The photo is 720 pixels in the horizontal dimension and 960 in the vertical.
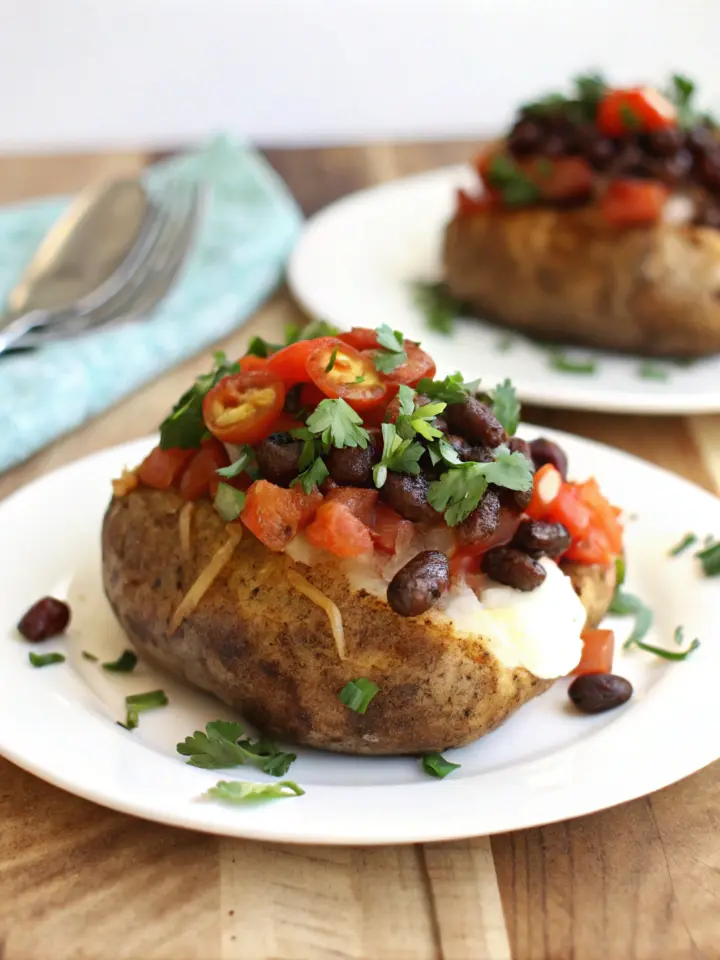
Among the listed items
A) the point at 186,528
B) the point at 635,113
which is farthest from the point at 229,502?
the point at 635,113

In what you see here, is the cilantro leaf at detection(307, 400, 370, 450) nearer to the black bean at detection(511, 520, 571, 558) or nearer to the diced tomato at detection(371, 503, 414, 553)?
the diced tomato at detection(371, 503, 414, 553)

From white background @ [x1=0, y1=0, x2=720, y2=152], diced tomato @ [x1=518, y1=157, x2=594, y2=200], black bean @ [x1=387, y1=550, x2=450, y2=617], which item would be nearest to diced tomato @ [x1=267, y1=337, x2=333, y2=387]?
black bean @ [x1=387, y1=550, x2=450, y2=617]

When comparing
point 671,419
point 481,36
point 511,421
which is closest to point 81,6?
point 481,36

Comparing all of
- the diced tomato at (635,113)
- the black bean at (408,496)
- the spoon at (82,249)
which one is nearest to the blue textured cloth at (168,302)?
the spoon at (82,249)

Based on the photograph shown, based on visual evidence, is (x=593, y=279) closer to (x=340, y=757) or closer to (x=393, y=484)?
(x=393, y=484)

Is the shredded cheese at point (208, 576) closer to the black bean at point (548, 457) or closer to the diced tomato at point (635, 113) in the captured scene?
the black bean at point (548, 457)

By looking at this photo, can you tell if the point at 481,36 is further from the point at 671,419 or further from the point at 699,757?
the point at 699,757
